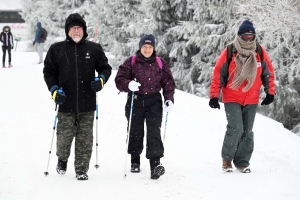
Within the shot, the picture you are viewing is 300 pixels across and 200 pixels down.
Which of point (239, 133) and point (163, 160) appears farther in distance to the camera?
point (163, 160)

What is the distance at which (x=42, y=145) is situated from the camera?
7.55 metres

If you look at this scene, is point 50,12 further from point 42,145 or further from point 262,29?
point 42,145

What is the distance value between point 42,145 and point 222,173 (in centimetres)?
305

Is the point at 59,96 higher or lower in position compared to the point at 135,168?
higher

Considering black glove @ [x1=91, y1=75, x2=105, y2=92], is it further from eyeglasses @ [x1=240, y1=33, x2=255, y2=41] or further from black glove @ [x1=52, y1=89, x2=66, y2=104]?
eyeglasses @ [x1=240, y1=33, x2=255, y2=41]

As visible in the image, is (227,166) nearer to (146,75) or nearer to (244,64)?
(244,64)

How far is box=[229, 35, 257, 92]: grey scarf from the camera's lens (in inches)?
232

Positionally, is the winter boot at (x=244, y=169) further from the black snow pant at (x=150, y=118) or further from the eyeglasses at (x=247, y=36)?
the eyeglasses at (x=247, y=36)

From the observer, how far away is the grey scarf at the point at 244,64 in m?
5.89

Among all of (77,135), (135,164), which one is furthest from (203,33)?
(77,135)

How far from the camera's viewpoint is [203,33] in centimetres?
2117

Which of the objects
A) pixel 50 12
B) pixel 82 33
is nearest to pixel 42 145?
pixel 82 33

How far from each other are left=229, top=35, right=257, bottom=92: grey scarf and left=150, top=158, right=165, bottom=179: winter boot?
1379 mm

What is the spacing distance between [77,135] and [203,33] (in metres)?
16.2
